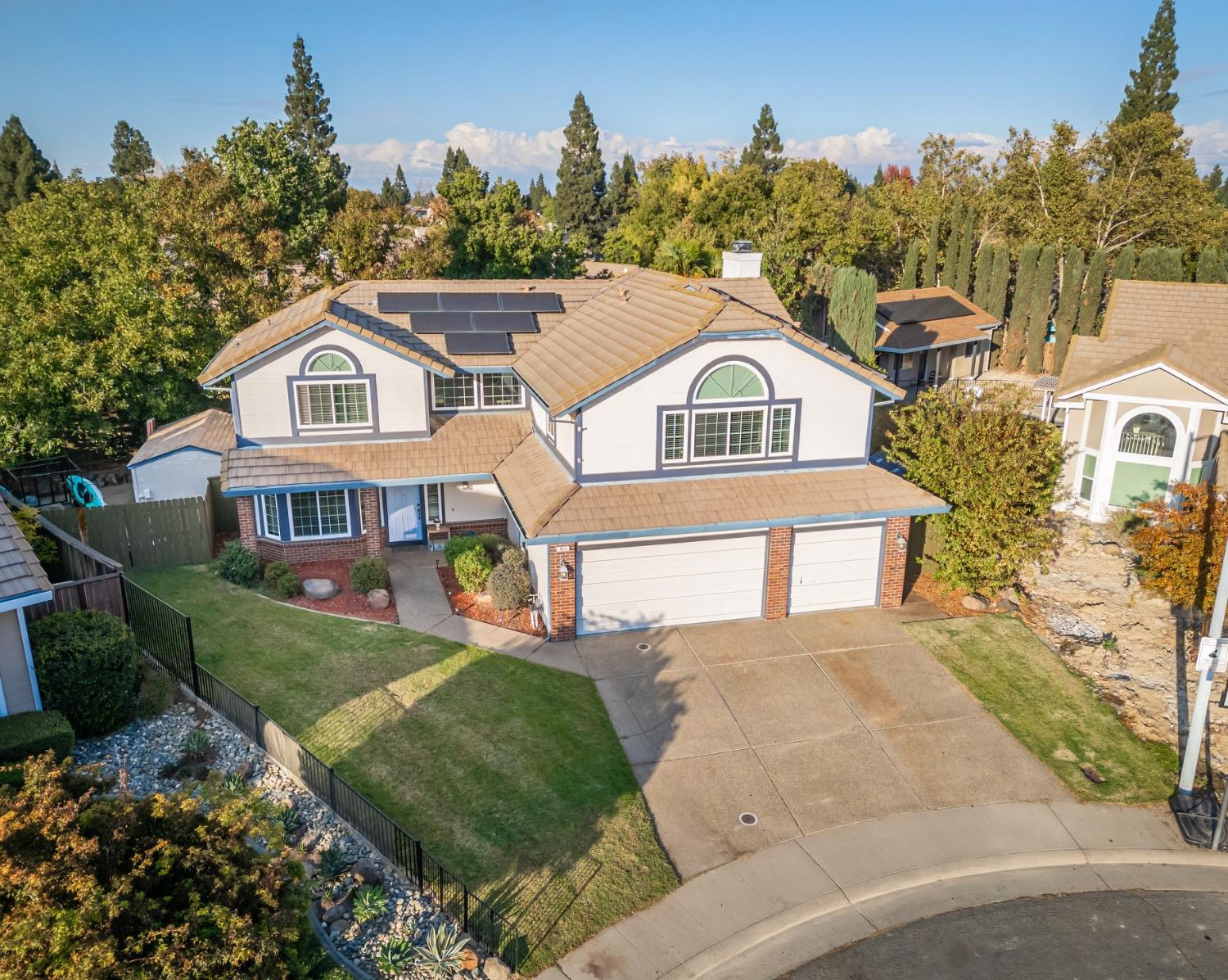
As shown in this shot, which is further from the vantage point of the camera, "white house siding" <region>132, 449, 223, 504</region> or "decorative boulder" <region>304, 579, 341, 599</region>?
"white house siding" <region>132, 449, 223, 504</region>

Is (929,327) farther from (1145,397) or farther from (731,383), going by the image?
(731,383)

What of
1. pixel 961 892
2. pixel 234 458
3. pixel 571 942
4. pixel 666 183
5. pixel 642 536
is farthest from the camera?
pixel 666 183

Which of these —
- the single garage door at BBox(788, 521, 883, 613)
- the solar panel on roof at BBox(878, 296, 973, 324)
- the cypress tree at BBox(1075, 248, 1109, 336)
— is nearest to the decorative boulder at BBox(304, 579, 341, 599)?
the single garage door at BBox(788, 521, 883, 613)

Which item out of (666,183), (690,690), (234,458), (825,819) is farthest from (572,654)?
(666,183)

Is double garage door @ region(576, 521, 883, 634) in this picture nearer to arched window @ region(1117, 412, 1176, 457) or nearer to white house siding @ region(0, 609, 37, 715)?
white house siding @ region(0, 609, 37, 715)

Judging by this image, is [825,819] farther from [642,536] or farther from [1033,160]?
[1033,160]

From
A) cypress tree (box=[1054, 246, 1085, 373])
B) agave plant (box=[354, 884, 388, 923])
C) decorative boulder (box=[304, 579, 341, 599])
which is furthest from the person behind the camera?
cypress tree (box=[1054, 246, 1085, 373])
